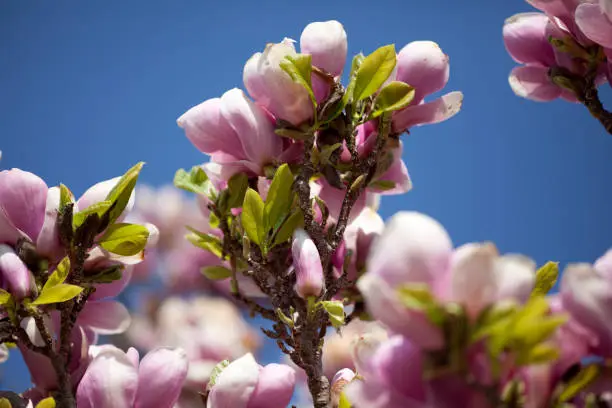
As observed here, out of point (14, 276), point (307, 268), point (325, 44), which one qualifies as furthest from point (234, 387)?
point (325, 44)

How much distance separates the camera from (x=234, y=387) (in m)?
0.52

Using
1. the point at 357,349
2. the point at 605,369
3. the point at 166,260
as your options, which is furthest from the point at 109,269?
the point at 166,260

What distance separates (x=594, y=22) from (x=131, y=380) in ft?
1.69

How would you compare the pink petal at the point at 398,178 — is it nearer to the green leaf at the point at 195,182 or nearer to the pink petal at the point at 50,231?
the green leaf at the point at 195,182

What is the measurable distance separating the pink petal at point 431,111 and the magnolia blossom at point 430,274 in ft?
1.07

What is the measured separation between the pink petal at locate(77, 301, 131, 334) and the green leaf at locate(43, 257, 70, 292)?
0.12 metres

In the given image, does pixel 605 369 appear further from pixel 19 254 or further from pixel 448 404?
pixel 19 254

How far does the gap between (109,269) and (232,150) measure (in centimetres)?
18

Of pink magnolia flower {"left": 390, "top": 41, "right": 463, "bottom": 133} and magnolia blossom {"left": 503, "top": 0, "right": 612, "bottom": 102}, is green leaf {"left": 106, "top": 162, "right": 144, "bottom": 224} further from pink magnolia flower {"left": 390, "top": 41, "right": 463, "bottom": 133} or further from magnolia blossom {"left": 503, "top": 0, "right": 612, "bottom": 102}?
magnolia blossom {"left": 503, "top": 0, "right": 612, "bottom": 102}

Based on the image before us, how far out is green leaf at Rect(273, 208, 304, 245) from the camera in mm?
618

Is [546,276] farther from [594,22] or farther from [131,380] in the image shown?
[131,380]

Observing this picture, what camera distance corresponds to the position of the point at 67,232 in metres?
0.58

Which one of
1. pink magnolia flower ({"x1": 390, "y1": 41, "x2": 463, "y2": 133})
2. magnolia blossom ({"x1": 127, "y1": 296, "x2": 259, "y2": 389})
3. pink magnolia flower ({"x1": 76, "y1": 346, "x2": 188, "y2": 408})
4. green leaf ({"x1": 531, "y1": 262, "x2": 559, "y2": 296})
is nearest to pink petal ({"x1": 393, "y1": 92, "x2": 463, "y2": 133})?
pink magnolia flower ({"x1": 390, "y1": 41, "x2": 463, "y2": 133})

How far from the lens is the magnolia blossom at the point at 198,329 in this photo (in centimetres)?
102
